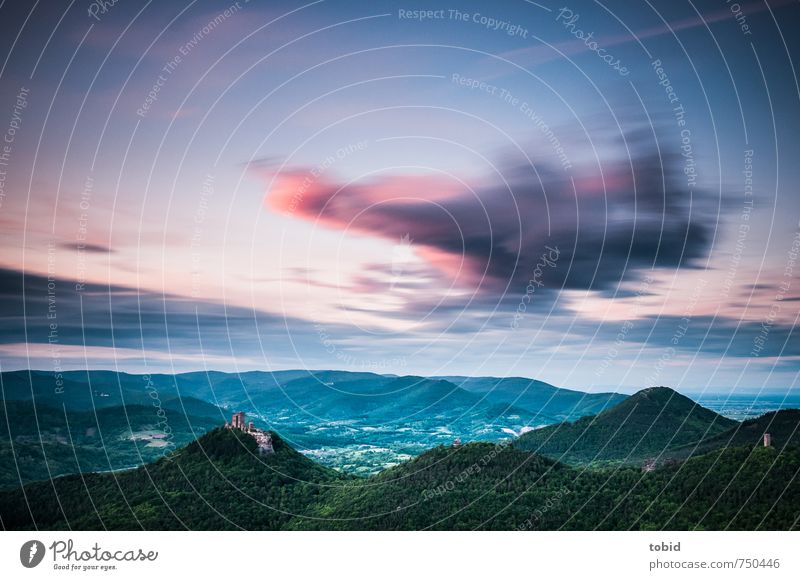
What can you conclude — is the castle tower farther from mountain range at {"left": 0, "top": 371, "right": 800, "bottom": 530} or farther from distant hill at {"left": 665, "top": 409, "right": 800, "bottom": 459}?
distant hill at {"left": 665, "top": 409, "right": 800, "bottom": 459}

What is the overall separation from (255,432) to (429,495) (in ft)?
26.3

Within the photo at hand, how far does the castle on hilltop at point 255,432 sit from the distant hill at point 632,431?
488 inches

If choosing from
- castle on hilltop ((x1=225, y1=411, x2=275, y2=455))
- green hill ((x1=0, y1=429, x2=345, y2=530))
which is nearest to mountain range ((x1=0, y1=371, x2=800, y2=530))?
green hill ((x1=0, y1=429, x2=345, y2=530))

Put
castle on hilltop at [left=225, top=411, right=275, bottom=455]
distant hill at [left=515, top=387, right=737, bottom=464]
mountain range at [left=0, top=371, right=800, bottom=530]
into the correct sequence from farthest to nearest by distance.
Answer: distant hill at [left=515, top=387, right=737, bottom=464], castle on hilltop at [left=225, top=411, right=275, bottom=455], mountain range at [left=0, top=371, right=800, bottom=530]

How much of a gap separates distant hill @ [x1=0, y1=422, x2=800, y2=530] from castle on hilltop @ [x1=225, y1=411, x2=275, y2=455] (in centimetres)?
39

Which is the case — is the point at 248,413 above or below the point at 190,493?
above

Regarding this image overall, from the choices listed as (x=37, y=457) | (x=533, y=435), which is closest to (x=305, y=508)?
(x=37, y=457)

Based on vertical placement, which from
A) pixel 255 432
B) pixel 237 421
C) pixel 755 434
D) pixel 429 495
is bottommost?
pixel 429 495

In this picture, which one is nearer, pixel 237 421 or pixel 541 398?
pixel 237 421

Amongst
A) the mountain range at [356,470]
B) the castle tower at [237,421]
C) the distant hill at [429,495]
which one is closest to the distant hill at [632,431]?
the mountain range at [356,470]

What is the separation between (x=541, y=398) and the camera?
4162cm

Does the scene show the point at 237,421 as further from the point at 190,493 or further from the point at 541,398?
the point at 541,398

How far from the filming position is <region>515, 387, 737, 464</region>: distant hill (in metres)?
35.3

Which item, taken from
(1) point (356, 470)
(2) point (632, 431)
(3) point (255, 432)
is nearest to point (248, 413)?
(3) point (255, 432)
